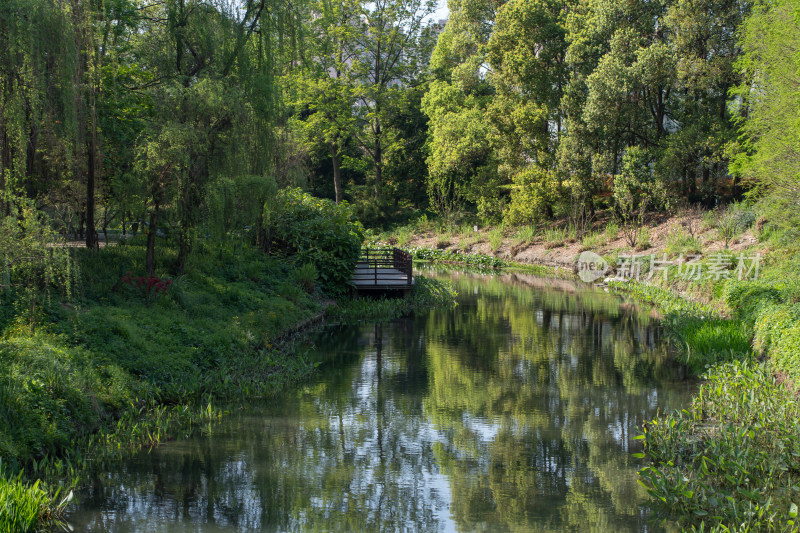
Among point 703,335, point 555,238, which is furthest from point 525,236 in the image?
point 703,335

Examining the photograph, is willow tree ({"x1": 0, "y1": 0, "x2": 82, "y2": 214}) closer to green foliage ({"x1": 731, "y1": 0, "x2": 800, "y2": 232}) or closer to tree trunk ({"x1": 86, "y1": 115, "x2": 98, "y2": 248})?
tree trunk ({"x1": 86, "y1": 115, "x2": 98, "y2": 248})

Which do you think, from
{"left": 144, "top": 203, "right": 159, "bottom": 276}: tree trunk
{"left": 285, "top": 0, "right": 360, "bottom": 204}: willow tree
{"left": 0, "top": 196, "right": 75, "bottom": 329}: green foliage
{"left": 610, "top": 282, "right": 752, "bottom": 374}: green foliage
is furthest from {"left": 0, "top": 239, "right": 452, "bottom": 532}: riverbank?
Result: {"left": 285, "top": 0, "right": 360, "bottom": 204}: willow tree

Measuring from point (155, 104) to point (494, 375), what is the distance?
8.19 meters

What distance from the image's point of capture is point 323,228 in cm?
2061

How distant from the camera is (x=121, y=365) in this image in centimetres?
965

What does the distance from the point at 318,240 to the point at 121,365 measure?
438 inches

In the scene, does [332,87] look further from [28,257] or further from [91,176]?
[28,257]

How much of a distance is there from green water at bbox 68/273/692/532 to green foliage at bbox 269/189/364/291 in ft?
17.8

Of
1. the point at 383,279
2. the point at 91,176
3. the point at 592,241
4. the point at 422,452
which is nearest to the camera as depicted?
the point at 422,452

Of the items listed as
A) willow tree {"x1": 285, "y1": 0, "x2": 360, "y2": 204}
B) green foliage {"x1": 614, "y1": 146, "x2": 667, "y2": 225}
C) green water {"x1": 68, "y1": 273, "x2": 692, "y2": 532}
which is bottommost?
green water {"x1": 68, "y1": 273, "x2": 692, "y2": 532}

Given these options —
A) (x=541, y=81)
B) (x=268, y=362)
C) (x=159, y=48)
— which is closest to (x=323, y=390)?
(x=268, y=362)

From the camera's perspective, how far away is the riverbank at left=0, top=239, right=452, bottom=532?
290 inches

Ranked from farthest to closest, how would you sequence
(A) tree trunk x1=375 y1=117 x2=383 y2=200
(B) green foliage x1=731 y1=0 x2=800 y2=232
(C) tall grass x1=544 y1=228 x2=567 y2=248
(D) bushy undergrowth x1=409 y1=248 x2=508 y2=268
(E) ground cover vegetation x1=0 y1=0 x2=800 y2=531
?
(A) tree trunk x1=375 y1=117 x2=383 y2=200
(D) bushy undergrowth x1=409 y1=248 x2=508 y2=268
(C) tall grass x1=544 y1=228 x2=567 y2=248
(B) green foliage x1=731 y1=0 x2=800 y2=232
(E) ground cover vegetation x1=0 y1=0 x2=800 y2=531

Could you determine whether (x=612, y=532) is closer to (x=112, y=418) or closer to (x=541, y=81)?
(x=112, y=418)
